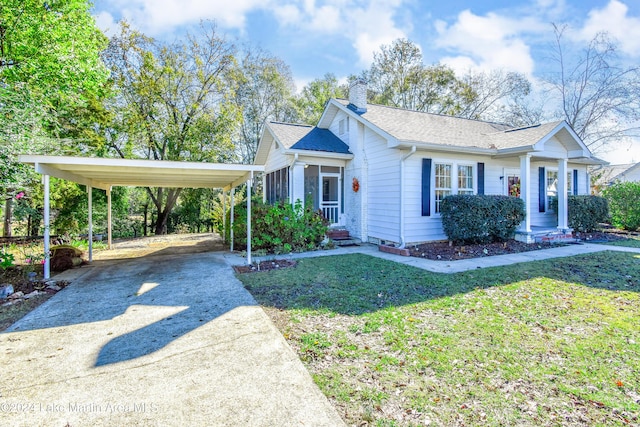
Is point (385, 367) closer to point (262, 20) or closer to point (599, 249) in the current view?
point (599, 249)

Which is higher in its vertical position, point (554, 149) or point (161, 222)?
point (554, 149)

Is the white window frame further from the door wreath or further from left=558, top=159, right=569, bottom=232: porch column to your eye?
left=558, top=159, right=569, bottom=232: porch column

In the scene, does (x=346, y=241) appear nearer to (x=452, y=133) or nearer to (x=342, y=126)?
(x=342, y=126)

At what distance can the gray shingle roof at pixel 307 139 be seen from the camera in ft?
34.0

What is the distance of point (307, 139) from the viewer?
11.1 m

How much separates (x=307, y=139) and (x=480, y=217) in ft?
20.3

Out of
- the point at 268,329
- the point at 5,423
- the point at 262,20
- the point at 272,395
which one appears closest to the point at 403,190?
the point at 268,329

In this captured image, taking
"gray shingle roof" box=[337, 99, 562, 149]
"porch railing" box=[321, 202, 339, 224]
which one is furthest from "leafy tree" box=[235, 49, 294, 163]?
"porch railing" box=[321, 202, 339, 224]

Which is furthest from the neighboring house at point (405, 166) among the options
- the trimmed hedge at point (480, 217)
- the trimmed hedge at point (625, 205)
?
the trimmed hedge at point (625, 205)

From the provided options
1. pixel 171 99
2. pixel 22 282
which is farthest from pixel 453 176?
pixel 171 99

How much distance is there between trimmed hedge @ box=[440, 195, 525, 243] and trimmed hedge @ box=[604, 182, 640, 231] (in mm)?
7172

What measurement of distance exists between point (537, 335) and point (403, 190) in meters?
5.71

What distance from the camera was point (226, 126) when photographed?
16781 millimetres

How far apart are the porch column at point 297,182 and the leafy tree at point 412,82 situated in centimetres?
1566
